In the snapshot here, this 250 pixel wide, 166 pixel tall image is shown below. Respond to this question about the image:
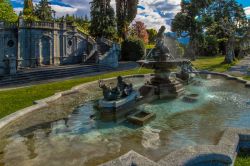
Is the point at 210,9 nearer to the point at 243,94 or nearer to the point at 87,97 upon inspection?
the point at 243,94

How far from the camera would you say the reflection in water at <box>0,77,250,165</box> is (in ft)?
21.6

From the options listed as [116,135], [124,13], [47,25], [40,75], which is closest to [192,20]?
[124,13]

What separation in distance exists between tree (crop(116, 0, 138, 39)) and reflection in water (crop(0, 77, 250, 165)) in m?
34.0

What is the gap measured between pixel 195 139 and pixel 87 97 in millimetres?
7739

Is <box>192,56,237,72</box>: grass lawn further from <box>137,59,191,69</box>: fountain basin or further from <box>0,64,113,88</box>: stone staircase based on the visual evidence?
<box>137,59,191,69</box>: fountain basin

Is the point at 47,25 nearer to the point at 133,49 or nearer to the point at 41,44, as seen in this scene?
the point at 41,44

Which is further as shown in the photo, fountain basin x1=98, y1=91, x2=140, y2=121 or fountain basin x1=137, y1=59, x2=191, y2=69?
fountain basin x1=137, y1=59, x2=191, y2=69

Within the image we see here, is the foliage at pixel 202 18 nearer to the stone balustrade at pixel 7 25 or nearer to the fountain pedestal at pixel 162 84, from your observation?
the fountain pedestal at pixel 162 84

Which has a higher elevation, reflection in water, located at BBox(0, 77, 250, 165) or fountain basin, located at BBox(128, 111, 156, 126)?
fountain basin, located at BBox(128, 111, 156, 126)

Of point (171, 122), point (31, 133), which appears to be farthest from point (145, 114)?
point (31, 133)

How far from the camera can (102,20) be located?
1563 inches

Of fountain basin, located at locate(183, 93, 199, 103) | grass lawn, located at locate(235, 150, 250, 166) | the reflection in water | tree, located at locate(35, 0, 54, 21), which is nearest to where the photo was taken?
grass lawn, located at locate(235, 150, 250, 166)

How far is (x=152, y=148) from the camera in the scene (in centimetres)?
695

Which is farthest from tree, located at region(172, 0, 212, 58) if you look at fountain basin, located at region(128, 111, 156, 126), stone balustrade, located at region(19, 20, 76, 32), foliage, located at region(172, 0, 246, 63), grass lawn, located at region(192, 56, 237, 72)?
fountain basin, located at region(128, 111, 156, 126)
